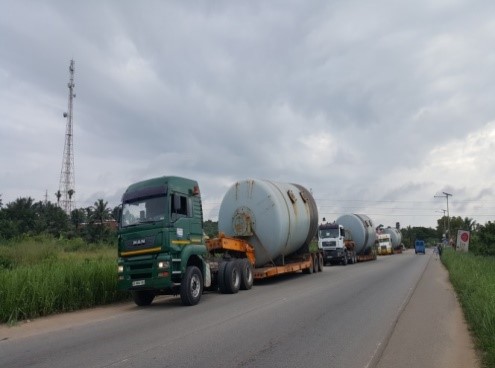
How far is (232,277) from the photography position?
15836 millimetres

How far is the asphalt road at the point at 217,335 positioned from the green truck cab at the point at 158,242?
66 centimetres

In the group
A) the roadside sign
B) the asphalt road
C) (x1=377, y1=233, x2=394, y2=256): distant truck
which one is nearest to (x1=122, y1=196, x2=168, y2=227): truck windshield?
the asphalt road

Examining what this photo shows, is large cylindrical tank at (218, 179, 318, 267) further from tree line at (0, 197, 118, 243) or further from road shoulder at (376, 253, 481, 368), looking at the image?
tree line at (0, 197, 118, 243)

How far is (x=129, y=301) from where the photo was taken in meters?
14.6

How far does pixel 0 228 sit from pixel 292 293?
56.6m

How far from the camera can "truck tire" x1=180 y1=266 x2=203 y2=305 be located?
12.5 m

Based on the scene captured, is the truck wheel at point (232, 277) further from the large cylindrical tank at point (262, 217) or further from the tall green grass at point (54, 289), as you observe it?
the tall green grass at point (54, 289)

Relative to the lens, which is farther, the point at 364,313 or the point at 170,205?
the point at 170,205

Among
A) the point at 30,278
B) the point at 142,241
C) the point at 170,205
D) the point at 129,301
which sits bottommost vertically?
the point at 129,301

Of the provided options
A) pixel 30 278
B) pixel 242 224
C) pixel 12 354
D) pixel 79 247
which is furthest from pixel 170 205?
pixel 79 247

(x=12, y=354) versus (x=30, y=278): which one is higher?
(x=30, y=278)

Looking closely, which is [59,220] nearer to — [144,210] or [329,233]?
[329,233]

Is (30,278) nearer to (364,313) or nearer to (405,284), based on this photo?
(364,313)

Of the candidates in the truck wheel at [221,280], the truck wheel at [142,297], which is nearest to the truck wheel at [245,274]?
the truck wheel at [221,280]
